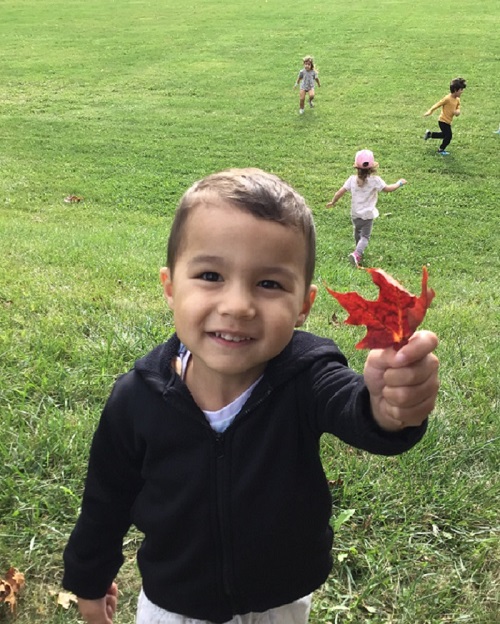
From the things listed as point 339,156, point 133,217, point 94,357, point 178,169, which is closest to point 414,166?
point 339,156

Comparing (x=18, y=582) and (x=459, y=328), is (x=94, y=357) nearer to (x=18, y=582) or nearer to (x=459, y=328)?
(x=18, y=582)

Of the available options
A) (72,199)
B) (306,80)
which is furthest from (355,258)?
(306,80)

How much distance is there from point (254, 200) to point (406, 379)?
57cm

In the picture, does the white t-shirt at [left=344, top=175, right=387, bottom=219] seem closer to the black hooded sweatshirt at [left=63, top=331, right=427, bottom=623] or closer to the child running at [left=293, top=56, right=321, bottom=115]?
the black hooded sweatshirt at [left=63, top=331, right=427, bottom=623]

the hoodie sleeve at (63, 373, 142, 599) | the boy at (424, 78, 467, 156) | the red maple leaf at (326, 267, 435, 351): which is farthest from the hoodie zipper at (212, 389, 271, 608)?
the boy at (424, 78, 467, 156)

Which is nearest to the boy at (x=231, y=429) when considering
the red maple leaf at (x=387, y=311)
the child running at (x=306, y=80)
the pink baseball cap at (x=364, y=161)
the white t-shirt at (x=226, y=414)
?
the white t-shirt at (x=226, y=414)

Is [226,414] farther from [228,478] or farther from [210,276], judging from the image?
[210,276]

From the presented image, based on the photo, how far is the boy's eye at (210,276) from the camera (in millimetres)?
1535

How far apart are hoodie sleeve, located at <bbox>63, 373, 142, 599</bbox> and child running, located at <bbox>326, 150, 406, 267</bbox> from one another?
26.1 feet

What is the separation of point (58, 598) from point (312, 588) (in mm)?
1030

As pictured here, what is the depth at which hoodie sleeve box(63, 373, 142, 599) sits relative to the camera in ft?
5.73

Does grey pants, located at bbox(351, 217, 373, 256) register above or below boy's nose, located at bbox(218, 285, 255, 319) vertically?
below

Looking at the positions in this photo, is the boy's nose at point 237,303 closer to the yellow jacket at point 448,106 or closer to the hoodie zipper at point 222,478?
the hoodie zipper at point 222,478

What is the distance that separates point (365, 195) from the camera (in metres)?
9.60
